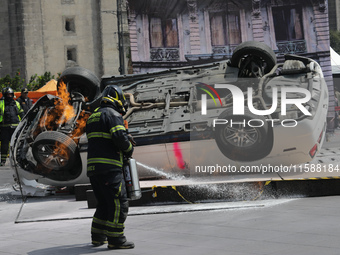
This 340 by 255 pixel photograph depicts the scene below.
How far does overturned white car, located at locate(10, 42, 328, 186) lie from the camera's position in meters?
10.8

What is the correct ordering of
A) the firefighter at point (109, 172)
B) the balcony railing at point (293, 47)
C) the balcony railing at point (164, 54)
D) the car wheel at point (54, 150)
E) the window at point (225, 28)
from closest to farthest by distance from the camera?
the firefighter at point (109, 172)
the car wheel at point (54, 150)
the balcony railing at point (293, 47)
the window at point (225, 28)
the balcony railing at point (164, 54)

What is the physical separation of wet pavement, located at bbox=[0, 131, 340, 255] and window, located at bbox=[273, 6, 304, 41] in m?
9.10

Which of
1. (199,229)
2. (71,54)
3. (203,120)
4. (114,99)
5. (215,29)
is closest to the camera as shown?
(114,99)

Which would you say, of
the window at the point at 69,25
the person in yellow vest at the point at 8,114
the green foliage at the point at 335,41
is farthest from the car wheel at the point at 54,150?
the window at the point at 69,25

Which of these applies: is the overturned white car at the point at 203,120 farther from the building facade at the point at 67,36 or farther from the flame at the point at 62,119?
the building facade at the point at 67,36

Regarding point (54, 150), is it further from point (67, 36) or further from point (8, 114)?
point (67, 36)

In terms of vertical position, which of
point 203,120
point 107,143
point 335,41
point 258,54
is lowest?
point 107,143

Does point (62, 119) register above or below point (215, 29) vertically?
below

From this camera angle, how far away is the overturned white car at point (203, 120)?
35.4 ft

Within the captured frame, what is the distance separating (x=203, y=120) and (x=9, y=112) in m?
7.85

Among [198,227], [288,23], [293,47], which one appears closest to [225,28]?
[288,23]

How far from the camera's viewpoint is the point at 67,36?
67.6 metres

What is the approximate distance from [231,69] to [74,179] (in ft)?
9.94

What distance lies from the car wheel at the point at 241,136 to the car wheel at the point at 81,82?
272 centimetres
